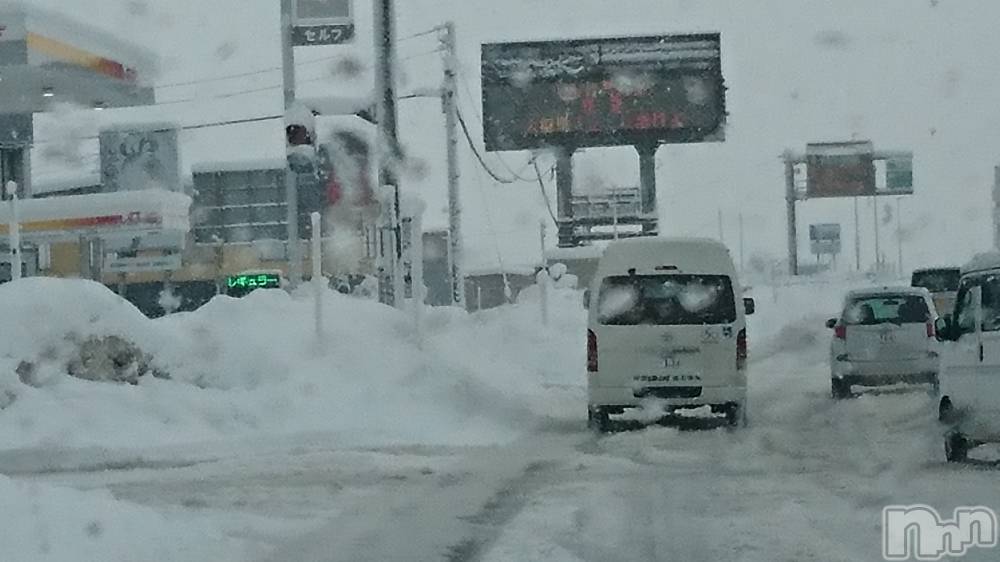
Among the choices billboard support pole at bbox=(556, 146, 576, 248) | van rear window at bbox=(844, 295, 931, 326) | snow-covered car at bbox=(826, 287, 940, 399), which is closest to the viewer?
snow-covered car at bbox=(826, 287, 940, 399)

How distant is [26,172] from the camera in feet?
141

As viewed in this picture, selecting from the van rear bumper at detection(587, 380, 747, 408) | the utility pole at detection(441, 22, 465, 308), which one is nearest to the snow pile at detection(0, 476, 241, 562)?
the van rear bumper at detection(587, 380, 747, 408)

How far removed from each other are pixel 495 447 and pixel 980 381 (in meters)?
5.43

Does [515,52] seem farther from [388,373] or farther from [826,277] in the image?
[826,277]

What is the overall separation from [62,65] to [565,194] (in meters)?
26.1

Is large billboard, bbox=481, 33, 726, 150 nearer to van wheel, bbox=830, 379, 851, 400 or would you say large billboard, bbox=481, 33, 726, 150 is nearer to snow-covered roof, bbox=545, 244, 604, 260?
snow-covered roof, bbox=545, 244, 604, 260

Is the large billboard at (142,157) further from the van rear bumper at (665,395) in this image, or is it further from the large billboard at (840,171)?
the van rear bumper at (665,395)

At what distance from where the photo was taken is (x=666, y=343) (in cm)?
1750

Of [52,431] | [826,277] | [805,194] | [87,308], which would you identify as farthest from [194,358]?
[826,277]

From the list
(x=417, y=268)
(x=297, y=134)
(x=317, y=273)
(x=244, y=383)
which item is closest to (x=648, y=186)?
(x=297, y=134)

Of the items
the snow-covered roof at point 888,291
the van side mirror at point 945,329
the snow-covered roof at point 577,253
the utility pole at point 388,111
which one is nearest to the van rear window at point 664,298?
the van side mirror at point 945,329

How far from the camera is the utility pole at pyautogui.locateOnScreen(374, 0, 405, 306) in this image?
2292 cm

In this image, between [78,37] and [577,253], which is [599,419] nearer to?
[78,37]

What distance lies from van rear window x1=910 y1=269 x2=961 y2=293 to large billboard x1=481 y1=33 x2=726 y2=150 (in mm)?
21953
